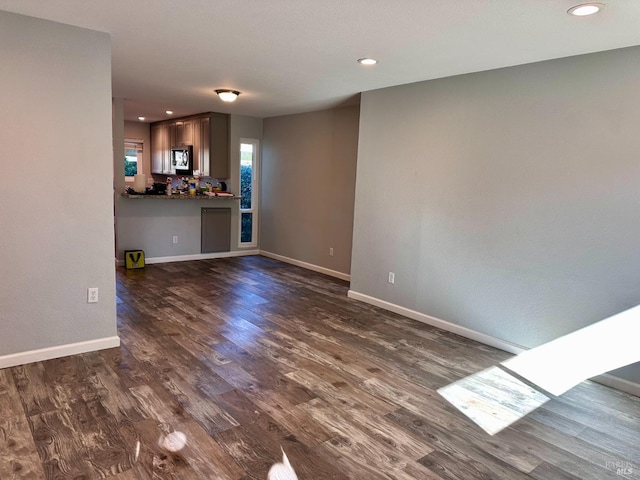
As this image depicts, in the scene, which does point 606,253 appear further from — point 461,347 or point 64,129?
point 64,129

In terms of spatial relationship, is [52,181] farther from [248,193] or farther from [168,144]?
[168,144]

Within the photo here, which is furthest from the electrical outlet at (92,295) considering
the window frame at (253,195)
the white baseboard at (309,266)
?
the window frame at (253,195)

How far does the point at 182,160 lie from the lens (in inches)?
298

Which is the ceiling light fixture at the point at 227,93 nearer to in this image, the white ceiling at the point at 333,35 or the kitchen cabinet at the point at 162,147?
the white ceiling at the point at 333,35

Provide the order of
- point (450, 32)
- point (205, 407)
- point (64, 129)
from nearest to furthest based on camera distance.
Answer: point (205, 407)
point (450, 32)
point (64, 129)

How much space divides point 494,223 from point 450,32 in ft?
5.29

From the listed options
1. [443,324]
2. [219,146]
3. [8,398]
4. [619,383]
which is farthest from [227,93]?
[619,383]

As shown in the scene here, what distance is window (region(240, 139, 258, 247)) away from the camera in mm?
7184

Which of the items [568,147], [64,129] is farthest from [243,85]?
[568,147]

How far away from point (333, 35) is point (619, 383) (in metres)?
3.11

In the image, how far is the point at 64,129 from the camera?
2920mm

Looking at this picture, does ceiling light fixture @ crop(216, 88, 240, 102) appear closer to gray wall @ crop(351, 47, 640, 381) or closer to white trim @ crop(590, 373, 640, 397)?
gray wall @ crop(351, 47, 640, 381)

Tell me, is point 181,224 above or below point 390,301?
above

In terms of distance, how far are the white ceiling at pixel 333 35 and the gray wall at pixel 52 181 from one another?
251 millimetres
